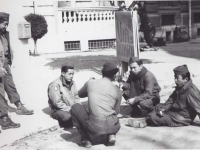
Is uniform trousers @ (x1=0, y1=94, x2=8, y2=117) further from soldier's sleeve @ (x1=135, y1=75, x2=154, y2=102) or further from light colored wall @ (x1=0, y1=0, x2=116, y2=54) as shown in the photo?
light colored wall @ (x1=0, y1=0, x2=116, y2=54)

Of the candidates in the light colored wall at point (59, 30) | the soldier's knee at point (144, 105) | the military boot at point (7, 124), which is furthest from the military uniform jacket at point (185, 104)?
the light colored wall at point (59, 30)

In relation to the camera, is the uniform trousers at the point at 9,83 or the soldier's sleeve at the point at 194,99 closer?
the soldier's sleeve at the point at 194,99

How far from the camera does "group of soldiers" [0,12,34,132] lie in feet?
18.8

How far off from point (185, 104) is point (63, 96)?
1.83 m

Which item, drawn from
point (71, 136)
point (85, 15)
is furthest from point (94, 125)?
point (85, 15)

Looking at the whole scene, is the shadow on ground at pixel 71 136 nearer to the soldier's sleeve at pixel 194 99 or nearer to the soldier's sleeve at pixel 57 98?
the soldier's sleeve at pixel 57 98

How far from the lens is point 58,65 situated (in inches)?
484

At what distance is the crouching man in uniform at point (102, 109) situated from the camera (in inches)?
179

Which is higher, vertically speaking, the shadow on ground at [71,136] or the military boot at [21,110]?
the military boot at [21,110]

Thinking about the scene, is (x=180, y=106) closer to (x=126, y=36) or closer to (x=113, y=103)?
(x=113, y=103)

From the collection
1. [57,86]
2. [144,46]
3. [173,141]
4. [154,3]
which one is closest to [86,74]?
[57,86]

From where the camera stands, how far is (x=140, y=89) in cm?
618

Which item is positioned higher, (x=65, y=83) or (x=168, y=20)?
(x=168, y=20)

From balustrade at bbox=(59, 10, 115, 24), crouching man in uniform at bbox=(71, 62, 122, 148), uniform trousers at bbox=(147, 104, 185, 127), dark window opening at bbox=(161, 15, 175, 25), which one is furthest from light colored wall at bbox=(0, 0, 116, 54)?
crouching man in uniform at bbox=(71, 62, 122, 148)
